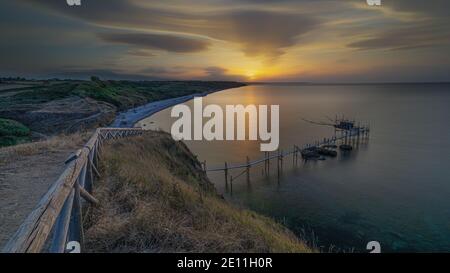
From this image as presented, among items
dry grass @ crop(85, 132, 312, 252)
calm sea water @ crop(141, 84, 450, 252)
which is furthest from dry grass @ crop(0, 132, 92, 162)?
calm sea water @ crop(141, 84, 450, 252)

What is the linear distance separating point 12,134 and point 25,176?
55.4 ft

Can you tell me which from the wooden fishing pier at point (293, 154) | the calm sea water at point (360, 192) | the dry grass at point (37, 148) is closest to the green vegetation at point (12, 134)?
the dry grass at point (37, 148)

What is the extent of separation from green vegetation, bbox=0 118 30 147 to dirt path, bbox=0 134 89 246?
1133cm

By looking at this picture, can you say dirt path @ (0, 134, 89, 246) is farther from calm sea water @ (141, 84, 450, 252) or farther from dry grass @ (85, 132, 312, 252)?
calm sea water @ (141, 84, 450, 252)

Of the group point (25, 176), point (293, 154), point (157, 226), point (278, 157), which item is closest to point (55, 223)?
point (157, 226)

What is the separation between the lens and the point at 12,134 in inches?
733

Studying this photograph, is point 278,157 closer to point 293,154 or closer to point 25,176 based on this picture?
point 293,154

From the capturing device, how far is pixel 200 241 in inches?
145

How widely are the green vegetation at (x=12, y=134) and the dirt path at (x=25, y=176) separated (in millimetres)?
11332

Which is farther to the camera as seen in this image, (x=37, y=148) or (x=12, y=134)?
(x=12, y=134)

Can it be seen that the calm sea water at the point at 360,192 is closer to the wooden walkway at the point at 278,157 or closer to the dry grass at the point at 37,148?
the wooden walkway at the point at 278,157

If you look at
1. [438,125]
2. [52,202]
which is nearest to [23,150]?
[52,202]
